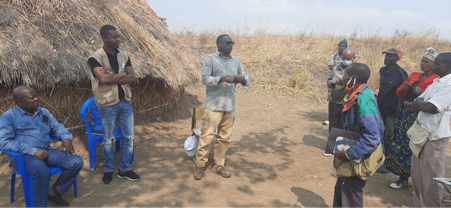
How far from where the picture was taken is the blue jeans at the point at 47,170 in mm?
2721

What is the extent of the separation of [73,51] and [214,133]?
2240mm

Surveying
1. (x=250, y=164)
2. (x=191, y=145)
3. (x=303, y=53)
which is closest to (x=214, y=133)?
(x=191, y=145)

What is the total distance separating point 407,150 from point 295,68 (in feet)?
24.6

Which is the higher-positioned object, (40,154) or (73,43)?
(73,43)

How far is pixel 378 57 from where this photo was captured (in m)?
10.4

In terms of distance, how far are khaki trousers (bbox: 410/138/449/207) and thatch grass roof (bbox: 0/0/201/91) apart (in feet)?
11.2

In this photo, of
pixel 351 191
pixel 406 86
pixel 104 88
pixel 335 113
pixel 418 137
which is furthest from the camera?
pixel 335 113

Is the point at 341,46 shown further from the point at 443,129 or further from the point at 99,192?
the point at 99,192

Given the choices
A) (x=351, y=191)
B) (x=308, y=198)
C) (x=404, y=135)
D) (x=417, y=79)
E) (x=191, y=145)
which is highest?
(x=417, y=79)

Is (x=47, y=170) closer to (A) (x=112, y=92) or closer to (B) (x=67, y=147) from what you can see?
(B) (x=67, y=147)

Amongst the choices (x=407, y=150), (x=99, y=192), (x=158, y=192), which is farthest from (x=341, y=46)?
(x=99, y=192)

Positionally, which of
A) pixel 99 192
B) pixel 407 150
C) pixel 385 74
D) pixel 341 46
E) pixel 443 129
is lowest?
pixel 99 192

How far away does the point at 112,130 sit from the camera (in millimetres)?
3422

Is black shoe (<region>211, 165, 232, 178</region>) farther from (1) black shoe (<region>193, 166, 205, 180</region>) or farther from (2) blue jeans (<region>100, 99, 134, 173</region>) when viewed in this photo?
(2) blue jeans (<region>100, 99, 134, 173</region>)
